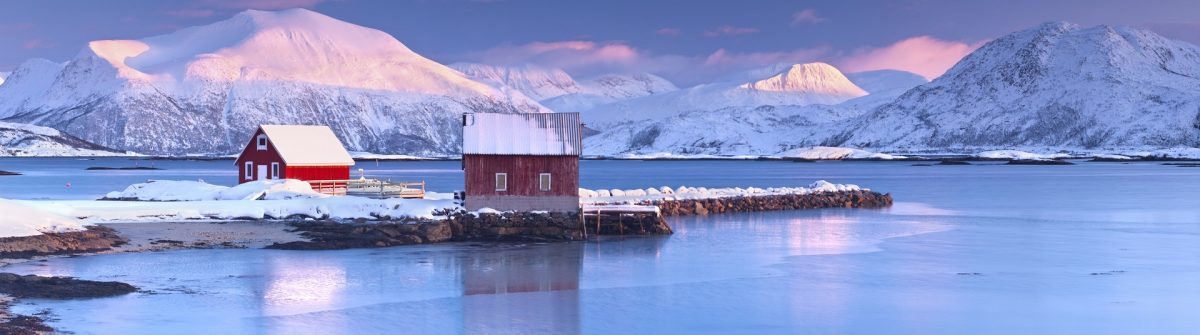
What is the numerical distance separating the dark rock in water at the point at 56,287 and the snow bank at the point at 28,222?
842cm

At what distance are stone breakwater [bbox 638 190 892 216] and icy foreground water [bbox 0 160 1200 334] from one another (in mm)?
9474

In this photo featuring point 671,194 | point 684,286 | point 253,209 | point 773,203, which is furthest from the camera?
point 773,203

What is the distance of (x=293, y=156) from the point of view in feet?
215

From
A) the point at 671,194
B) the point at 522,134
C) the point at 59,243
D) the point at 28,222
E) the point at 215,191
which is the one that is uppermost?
the point at 522,134

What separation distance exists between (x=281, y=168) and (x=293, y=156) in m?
0.92

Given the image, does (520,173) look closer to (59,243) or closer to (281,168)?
(59,243)

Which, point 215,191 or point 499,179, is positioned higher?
point 499,179

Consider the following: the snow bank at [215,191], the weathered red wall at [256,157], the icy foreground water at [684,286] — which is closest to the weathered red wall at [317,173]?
the weathered red wall at [256,157]

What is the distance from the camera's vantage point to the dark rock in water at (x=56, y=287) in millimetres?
27672

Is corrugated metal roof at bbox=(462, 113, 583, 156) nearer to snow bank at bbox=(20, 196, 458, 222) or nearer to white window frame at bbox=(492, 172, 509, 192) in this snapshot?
white window frame at bbox=(492, 172, 509, 192)

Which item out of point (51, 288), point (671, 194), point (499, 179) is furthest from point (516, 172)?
point (51, 288)

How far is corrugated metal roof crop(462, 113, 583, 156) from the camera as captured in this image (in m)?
48.3

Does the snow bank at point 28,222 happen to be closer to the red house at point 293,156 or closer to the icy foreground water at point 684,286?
the icy foreground water at point 684,286

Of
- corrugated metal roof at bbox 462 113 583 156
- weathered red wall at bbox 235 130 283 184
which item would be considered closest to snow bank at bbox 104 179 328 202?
weathered red wall at bbox 235 130 283 184
